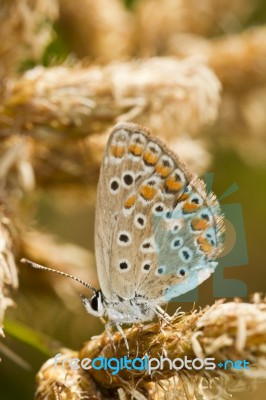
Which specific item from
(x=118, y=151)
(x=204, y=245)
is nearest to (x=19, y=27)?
(x=118, y=151)

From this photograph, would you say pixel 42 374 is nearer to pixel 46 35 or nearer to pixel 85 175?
pixel 85 175

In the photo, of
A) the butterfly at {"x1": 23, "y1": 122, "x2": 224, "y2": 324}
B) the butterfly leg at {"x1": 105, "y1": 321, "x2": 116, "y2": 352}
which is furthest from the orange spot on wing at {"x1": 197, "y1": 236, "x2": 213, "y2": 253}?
the butterfly leg at {"x1": 105, "y1": 321, "x2": 116, "y2": 352}

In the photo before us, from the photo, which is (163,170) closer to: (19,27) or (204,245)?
(204,245)

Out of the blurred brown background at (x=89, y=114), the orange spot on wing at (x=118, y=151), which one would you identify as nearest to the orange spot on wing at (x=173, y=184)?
the orange spot on wing at (x=118, y=151)

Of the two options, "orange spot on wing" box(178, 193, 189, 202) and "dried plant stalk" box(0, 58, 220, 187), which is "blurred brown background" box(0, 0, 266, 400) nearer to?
"dried plant stalk" box(0, 58, 220, 187)

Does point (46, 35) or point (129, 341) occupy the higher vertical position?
point (46, 35)

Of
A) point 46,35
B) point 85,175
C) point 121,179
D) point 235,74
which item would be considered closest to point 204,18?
point 235,74
